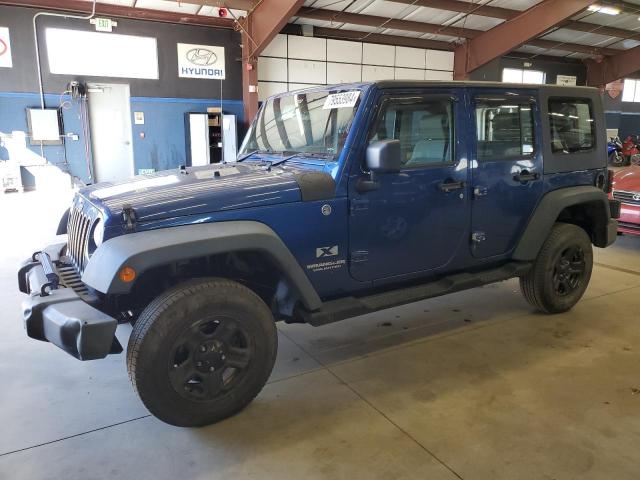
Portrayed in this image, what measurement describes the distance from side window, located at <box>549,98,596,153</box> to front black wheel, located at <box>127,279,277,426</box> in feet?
8.33

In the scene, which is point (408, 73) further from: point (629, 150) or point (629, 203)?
point (629, 203)

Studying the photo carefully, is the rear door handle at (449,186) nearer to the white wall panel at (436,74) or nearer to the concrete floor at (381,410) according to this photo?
the concrete floor at (381,410)

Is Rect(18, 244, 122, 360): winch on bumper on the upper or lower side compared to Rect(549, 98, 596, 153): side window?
lower

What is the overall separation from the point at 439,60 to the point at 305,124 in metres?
13.7

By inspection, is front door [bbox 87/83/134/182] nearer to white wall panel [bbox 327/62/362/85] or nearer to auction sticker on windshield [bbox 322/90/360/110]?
white wall panel [bbox 327/62/362/85]

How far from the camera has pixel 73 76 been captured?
10914 mm

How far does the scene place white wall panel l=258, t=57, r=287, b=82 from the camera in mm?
12914

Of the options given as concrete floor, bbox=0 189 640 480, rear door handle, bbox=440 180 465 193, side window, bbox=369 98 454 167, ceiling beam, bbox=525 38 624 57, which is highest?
ceiling beam, bbox=525 38 624 57

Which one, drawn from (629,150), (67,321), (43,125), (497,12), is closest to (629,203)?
(67,321)

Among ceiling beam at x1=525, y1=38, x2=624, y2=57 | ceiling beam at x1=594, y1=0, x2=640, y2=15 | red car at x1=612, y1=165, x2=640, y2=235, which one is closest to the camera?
red car at x1=612, y1=165, x2=640, y2=235

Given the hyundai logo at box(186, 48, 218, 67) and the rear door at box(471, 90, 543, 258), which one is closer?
the rear door at box(471, 90, 543, 258)

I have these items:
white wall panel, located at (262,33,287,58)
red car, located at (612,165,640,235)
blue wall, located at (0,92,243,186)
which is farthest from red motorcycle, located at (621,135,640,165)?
blue wall, located at (0,92,243,186)

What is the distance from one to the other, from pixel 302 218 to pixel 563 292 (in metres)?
2.45

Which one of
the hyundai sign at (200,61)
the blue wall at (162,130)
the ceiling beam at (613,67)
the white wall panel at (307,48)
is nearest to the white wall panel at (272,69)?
the white wall panel at (307,48)
